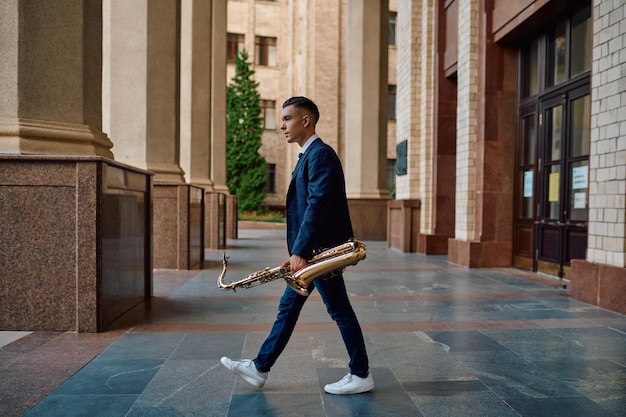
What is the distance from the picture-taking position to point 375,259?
1246 centimetres

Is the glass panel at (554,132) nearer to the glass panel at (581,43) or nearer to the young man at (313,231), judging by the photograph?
the glass panel at (581,43)

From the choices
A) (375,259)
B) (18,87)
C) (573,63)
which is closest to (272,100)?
(375,259)

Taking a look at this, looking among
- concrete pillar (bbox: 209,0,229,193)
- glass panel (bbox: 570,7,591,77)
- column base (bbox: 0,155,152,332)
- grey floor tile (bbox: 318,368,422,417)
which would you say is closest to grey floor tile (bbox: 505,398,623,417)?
grey floor tile (bbox: 318,368,422,417)

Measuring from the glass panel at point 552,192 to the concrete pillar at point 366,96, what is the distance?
8767 millimetres

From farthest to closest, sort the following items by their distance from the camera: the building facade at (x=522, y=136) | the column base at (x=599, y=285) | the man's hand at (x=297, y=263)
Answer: the building facade at (x=522, y=136), the column base at (x=599, y=285), the man's hand at (x=297, y=263)

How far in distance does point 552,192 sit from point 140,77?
278 inches

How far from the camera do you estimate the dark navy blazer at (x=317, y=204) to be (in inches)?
127

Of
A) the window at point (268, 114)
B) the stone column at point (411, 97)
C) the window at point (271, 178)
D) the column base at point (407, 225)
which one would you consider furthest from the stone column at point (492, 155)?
the window at point (268, 114)

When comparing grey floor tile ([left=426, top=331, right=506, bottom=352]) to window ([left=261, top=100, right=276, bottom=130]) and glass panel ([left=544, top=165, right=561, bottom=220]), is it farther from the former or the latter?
window ([left=261, top=100, right=276, bottom=130])

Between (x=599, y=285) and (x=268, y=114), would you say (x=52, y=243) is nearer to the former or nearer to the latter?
(x=599, y=285)

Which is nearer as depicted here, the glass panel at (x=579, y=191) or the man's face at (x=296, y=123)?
the man's face at (x=296, y=123)

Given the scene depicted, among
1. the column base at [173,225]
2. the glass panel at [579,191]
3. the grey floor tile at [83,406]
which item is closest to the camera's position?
the grey floor tile at [83,406]

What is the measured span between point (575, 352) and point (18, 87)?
543 centimetres

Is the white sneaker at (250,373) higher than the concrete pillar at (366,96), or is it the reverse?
the concrete pillar at (366,96)
